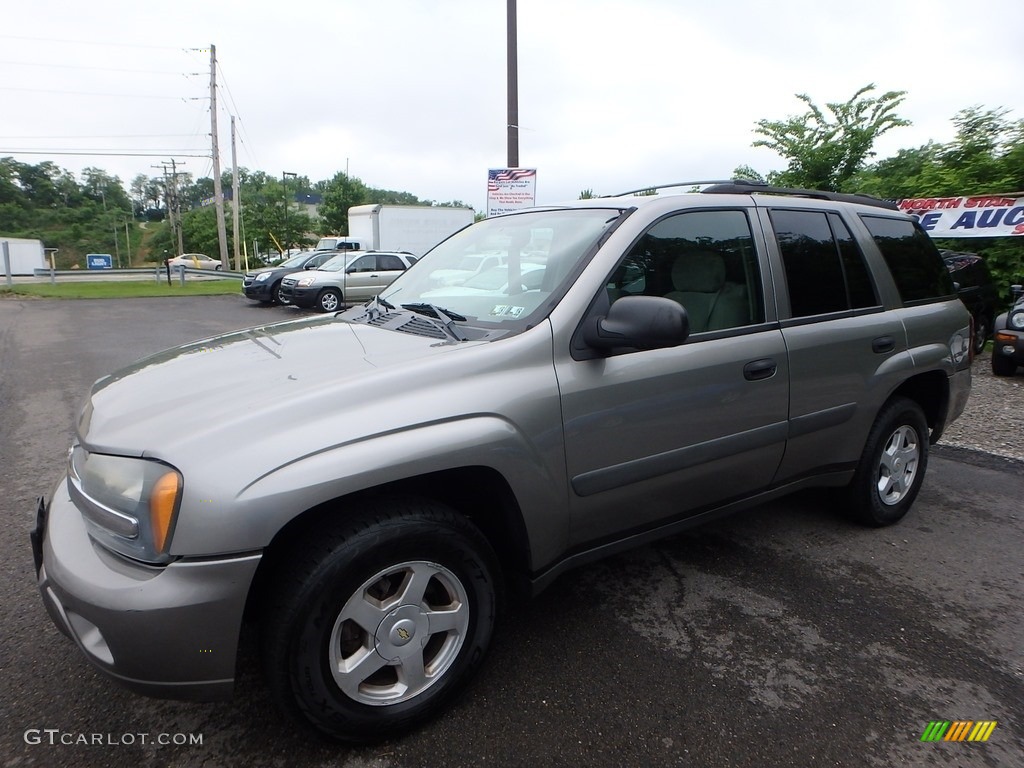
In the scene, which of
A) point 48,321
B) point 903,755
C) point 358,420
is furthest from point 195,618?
point 48,321

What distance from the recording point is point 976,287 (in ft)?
29.1

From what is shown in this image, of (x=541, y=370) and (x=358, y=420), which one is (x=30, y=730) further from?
(x=541, y=370)

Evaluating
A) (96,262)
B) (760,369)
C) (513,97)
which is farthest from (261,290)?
(96,262)

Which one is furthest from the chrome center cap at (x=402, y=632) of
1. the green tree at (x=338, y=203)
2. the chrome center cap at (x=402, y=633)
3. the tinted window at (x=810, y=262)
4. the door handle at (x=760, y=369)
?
the green tree at (x=338, y=203)

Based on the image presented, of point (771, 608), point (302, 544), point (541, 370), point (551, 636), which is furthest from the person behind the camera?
point (771, 608)

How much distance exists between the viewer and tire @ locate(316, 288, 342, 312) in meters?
16.1

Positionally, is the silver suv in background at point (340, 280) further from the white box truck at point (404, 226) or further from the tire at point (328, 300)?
Result: the white box truck at point (404, 226)

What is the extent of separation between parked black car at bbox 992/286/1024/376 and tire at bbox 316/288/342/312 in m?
13.1

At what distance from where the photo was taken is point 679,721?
217 cm

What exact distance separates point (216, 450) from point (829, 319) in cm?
278

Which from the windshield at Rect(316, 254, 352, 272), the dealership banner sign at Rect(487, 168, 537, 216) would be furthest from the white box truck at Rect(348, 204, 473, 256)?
the dealership banner sign at Rect(487, 168, 537, 216)

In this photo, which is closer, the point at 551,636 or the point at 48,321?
the point at 551,636

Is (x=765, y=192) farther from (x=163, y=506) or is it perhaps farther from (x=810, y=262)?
(x=163, y=506)

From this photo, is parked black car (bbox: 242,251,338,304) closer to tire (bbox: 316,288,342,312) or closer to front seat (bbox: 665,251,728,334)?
tire (bbox: 316,288,342,312)
